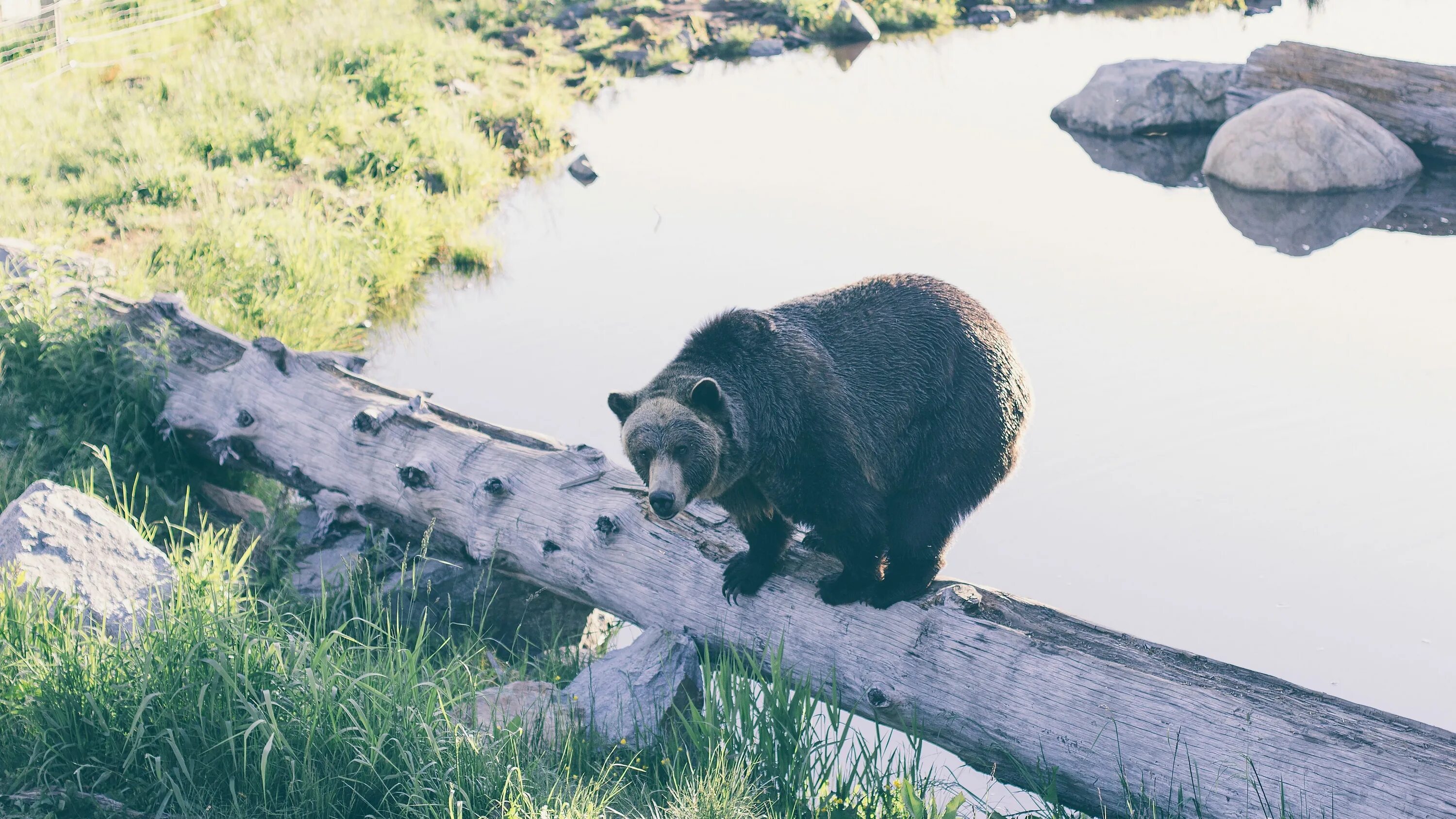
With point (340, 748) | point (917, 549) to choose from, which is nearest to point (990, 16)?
point (917, 549)

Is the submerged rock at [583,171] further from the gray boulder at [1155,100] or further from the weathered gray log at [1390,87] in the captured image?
the weathered gray log at [1390,87]

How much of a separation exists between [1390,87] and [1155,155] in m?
2.26

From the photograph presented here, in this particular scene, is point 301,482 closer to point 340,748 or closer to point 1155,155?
point 340,748

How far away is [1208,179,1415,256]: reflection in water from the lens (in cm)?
988

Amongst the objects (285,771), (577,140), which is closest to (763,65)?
(577,140)

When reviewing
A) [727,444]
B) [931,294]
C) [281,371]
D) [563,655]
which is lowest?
[563,655]

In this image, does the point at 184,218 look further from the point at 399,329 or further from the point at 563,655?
the point at 563,655

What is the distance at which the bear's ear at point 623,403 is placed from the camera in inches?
167

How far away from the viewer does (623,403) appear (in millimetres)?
4262

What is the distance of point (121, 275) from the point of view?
7555 mm

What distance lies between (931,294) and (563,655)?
7.76ft

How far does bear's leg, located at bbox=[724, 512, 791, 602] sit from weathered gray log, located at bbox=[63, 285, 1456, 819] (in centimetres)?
8

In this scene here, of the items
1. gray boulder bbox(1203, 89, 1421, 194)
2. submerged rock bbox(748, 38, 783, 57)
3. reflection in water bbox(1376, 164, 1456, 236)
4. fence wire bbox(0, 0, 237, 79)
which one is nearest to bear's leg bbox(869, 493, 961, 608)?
reflection in water bbox(1376, 164, 1456, 236)

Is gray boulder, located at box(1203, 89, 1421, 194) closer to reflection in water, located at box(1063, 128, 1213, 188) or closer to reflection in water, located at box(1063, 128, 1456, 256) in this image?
reflection in water, located at box(1063, 128, 1456, 256)
